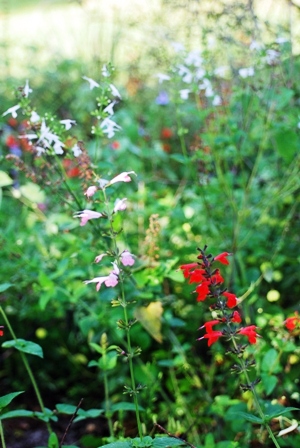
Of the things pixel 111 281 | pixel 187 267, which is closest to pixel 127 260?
pixel 111 281

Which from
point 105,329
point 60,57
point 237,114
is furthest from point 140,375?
point 60,57

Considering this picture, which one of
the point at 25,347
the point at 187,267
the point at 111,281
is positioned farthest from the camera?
the point at 25,347

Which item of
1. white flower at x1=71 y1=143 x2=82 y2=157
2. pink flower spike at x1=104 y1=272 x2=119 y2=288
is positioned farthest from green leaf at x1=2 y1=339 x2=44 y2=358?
white flower at x1=71 y1=143 x2=82 y2=157

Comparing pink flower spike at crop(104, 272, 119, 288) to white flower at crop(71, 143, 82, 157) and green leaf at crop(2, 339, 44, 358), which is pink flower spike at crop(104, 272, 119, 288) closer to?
green leaf at crop(2, 339, 44, 358)

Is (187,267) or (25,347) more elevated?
(187,267)

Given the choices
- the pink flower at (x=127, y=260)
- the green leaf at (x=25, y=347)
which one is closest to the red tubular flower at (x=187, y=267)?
the pink flower at (x=127, y=260)

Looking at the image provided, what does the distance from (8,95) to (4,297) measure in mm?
2842

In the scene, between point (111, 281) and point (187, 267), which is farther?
point (187, 267)

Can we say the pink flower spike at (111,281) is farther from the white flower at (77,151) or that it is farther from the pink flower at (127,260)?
the white flower at (77,151)

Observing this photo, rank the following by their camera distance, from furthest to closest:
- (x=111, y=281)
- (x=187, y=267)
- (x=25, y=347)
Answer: (x=25, y=347) → (x=187, y=267) → (x=111, y=281)

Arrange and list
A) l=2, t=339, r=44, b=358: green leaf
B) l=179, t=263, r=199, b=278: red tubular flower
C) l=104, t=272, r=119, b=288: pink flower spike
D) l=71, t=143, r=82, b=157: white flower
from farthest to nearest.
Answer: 1. l=71, t=143, r=82, b=157: white flower
2. l=2, t=339, r=44, b=358: green leaf
3. l=179, t=263, r=199, b=278: red tubular flower
4. l=104, t=272, r=119, b=288: pink flower spike

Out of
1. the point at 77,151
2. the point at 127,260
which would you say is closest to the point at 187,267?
the point at 127,260

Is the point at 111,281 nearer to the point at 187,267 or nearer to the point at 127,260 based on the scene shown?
the point at 127,260

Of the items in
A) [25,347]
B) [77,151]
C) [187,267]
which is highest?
[77,151]
